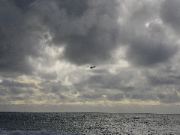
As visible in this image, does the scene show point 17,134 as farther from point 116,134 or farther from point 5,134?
point 116,134

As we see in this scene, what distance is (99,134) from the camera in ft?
318

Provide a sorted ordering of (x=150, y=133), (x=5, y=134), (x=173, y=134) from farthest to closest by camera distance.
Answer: (x=150, y=133) → (x=173, y=134) → (x=5, y=134)

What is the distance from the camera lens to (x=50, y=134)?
5566 cm

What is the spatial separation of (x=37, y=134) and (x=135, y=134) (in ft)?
166

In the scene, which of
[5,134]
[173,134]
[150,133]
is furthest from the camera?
[150,133]

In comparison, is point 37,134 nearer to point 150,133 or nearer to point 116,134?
point 116,134

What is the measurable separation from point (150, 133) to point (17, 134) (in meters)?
57.6

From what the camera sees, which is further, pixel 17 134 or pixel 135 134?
pixel 135 134

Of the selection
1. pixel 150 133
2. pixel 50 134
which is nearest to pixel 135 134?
pixel 150 133

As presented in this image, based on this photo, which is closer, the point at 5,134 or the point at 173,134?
the point at 5,134

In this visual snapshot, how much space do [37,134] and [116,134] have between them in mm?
45258

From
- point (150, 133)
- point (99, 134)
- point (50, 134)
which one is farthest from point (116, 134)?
point (50, 134)

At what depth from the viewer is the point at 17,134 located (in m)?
53.8

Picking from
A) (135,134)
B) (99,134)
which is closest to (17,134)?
(99,134)
